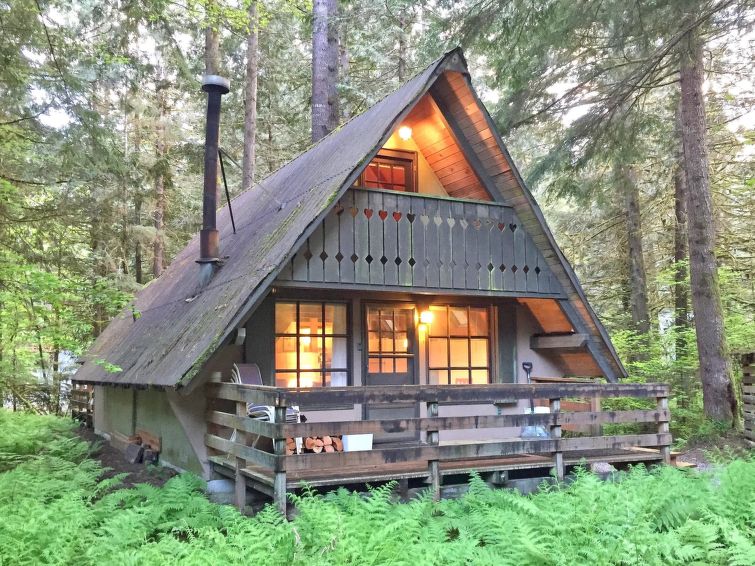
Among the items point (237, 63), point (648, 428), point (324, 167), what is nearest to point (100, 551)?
point (324, 167)

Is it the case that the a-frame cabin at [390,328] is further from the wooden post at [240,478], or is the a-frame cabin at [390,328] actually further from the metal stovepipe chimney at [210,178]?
the metal stovepipe chimney at [210,178]

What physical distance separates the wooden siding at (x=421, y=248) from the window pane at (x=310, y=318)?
139 cm

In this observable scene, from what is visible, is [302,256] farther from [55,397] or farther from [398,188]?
[55,397]

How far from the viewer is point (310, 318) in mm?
9188

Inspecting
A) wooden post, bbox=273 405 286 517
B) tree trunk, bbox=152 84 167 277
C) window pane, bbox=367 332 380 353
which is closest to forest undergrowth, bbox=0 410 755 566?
wooden post, bbox=273 405 286 517

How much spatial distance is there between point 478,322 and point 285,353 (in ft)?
10.9

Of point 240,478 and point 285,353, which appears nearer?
point 240,478

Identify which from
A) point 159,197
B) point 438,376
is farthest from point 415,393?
point 159,197

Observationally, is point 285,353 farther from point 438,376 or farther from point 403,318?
point 438,376

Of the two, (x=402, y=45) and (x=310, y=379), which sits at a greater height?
(x=402, y=45)

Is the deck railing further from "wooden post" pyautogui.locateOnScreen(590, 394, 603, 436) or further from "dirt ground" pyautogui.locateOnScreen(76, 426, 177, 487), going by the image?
"dirt ground" pyautogui.locateOnScreen(76, 426, 177, 487)

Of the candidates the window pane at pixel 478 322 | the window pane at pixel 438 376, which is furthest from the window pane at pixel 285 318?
the window pane at pixel 478 322

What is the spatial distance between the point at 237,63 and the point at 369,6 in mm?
5217

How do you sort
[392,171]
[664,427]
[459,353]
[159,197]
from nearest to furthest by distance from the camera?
1. [664,427]
2. [392,171]
3. [459,353]
4. [159,197]
